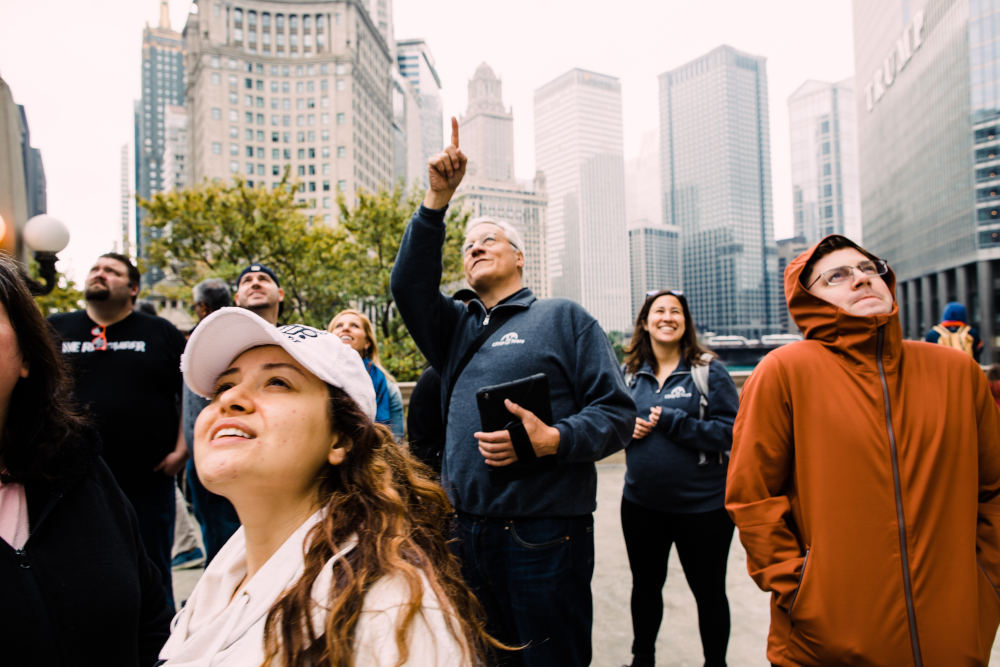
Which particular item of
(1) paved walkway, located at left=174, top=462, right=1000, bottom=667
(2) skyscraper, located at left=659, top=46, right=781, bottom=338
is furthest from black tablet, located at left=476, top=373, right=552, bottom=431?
(2) skyscraper, located at left=659, top=46, right=781, bottom=338

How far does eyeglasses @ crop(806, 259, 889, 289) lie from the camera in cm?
193

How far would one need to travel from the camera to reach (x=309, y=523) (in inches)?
42.8

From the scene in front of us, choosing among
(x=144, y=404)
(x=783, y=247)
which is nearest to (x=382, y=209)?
(x=144, y=404)

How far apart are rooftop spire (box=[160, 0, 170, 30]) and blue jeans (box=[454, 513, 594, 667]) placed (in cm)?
22524

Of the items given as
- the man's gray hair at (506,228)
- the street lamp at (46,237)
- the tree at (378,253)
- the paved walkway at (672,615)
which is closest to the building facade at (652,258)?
the tree at (378,253)

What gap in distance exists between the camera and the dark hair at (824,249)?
2.01 metres

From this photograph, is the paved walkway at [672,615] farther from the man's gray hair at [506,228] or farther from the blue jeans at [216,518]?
the man's gray hair at [506,228]

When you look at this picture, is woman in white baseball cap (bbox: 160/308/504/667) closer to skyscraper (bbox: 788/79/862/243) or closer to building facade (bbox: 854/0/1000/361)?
building facade (bbox: 854/0/1000/361)

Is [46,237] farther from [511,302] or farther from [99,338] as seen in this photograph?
[511,302]

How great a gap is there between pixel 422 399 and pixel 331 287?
1222 centimetres

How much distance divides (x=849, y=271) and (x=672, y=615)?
2594 millimetres

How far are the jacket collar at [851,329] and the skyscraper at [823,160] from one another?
174 meters

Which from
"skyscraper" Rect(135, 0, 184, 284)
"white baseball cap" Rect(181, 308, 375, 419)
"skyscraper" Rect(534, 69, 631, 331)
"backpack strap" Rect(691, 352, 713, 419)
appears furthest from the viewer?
"skyscraper" Rect(135, 0, 184, 284)

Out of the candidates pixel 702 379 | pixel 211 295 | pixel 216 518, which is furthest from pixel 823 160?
pixel 216 518
